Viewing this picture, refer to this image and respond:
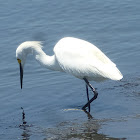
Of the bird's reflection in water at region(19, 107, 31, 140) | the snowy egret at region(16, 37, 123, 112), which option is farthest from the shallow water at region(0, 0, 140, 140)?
the snowy egret at region(16, 37, 123, 112)

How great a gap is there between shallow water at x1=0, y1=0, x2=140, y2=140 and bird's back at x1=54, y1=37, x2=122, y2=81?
2.69 feet

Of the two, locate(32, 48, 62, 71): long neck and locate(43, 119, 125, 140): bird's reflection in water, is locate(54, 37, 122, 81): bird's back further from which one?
locate(43, 119, 125, 140): bird's reflection in water

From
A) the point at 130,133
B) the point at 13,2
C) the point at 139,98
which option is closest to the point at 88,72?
the point at 139,98

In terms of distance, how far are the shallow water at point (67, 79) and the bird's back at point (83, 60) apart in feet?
2.69

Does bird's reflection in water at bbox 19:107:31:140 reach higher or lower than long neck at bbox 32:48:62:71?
lower

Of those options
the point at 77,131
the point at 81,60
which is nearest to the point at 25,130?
the point at 77,131

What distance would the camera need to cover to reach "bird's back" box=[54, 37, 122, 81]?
27.8 feet

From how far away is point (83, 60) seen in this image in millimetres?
8664

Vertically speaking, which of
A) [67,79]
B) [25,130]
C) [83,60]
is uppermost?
[83,60]

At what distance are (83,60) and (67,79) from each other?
220 cm

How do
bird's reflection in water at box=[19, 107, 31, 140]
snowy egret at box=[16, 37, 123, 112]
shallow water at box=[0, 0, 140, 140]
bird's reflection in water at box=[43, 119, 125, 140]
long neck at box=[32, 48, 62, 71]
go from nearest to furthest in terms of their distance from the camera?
bird's reflection in water at box=[43, 119, 125, 140]
bird's reflection in water at box=[19, 107, 31, 140]
shallow water at box=[0, 0, 140, 140]
snowy egret at box=[16, 37, 123, 112]
long neck at box=[32, 48, 62, 71]

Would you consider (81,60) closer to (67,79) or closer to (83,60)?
(83,60)

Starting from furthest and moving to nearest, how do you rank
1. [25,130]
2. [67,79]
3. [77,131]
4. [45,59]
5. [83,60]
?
[67,79] → [45,59] → [83,60] → [25,130] → [77,131]

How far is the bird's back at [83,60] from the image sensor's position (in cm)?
848
